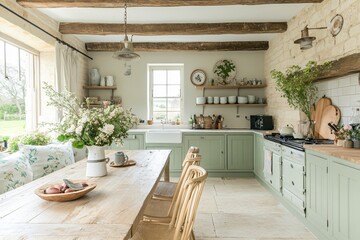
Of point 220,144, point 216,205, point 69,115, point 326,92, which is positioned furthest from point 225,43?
point 69,115

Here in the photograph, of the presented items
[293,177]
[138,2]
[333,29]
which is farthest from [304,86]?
[138,2]

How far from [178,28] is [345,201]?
3358mm

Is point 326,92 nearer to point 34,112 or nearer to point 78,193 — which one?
point 78,193

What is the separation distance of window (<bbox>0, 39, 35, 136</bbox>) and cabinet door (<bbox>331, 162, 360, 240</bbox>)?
3.94m

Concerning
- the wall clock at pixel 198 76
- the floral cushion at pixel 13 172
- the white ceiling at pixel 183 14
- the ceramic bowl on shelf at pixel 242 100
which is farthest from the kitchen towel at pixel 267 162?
the floral cushion at pixel 13 172

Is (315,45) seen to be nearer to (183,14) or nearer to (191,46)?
(183,14)

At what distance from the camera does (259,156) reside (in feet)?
14.9

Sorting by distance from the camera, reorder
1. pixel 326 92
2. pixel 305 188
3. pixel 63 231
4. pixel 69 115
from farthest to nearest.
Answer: pixel 326 92 → pixel 305 188 → pixel 69 115 → pixel 63 231

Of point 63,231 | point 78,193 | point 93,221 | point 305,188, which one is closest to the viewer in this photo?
point 63,231

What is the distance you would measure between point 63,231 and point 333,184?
7.01ft

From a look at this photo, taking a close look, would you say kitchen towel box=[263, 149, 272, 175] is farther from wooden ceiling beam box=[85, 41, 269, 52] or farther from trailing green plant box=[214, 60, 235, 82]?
wooden ceiling beam box=[85, 41, 269, 52]

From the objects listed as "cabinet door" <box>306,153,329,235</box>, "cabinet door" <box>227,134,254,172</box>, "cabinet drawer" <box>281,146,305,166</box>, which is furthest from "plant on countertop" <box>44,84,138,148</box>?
"cabinet door" <box>227,134,254,172</box>

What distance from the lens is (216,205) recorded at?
353 cm

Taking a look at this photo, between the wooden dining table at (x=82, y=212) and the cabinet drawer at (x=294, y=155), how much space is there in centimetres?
173
